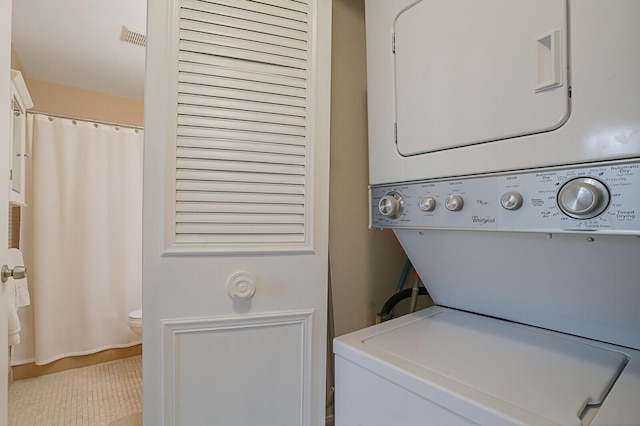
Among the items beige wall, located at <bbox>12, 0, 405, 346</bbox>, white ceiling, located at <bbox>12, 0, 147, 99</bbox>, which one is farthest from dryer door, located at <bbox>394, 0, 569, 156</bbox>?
white ceiling, located at <bbox>12, 0, 147, 99</bbox>

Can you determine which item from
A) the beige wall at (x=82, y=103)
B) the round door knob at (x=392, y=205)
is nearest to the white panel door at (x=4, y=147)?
the round door knob at (x=392, y=205)

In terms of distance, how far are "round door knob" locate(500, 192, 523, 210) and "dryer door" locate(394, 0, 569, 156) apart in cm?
17

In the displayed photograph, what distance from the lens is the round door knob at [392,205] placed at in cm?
127

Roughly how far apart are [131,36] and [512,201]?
2864mm

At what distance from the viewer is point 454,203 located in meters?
1.07

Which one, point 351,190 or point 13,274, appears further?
point 351,190

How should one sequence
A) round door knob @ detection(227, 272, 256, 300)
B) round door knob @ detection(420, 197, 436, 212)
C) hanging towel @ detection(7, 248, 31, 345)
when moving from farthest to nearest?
hanging towel @ detection(7, 248, 31, 345)
round door knob @ detection(227, 272, 256, 300)
round door knob @ detection(420, 197, 436, 212)

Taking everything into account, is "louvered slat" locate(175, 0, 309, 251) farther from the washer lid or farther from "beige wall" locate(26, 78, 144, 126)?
"beige wall" locate(26, 78, 144, 126)

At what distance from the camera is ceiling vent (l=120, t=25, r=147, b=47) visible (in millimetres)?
2484

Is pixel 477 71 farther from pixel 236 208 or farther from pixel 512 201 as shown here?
pixel 236 208

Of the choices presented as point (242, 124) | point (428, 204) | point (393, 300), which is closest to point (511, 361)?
point (428, 204)

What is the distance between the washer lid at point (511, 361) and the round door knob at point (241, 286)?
46cm

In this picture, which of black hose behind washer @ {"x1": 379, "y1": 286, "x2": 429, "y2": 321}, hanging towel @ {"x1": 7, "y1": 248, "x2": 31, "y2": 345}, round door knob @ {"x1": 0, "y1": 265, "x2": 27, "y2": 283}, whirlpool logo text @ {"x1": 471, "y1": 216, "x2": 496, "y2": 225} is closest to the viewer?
whirlpool logo text @ {"x1": 471, "y1": 216, "x2": 496, "y2": 225}

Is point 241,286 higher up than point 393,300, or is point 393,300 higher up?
point 241,286
